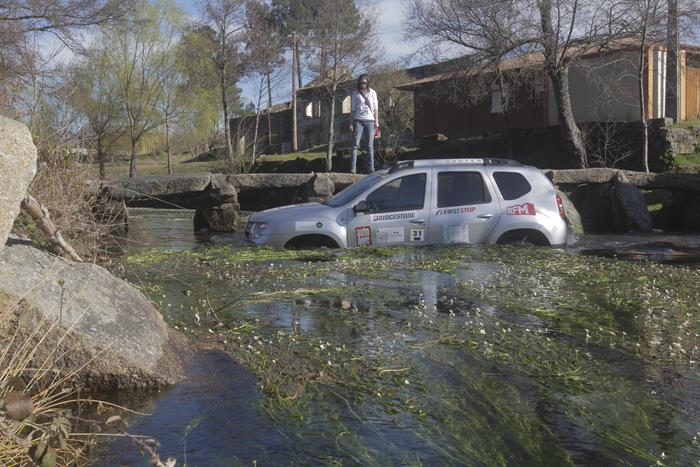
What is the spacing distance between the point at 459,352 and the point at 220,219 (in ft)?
40.2

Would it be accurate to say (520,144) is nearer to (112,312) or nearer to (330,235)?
(330,235)

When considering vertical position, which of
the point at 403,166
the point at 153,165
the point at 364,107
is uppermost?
the point at 153,165

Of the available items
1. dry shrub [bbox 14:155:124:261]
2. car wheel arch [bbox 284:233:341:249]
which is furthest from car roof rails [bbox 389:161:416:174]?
dry shrub [bbox 14:155:124:261]

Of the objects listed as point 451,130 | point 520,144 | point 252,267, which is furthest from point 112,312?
point 451,130

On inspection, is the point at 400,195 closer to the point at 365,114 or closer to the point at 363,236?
the point at 363,236

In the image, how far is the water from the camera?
166 inches

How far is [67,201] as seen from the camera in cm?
908

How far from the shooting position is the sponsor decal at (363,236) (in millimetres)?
11602

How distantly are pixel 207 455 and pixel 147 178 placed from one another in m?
13.6

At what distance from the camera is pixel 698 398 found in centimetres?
493

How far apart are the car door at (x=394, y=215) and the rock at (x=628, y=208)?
7.45m

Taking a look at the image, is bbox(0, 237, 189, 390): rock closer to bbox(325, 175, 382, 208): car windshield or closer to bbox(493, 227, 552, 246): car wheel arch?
bbox(325, 175, 382, 208): car windshield

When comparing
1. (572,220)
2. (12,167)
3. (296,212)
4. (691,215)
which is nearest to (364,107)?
(572,220)

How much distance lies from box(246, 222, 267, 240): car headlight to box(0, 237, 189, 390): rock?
6.17m
